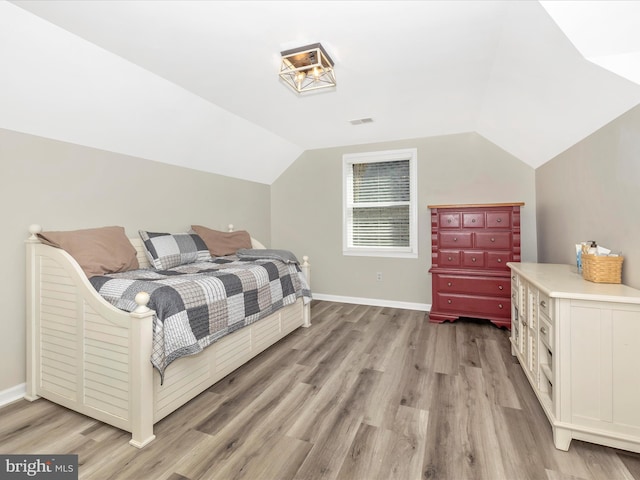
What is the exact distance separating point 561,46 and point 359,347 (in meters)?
2.58

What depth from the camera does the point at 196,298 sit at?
6.55 ft

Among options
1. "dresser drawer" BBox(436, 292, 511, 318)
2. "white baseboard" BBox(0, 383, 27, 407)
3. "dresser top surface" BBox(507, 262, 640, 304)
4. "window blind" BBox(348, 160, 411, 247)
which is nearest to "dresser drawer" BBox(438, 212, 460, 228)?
"window blind" BBox(348, 160, 411, 247)

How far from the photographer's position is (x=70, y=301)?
1934 mm

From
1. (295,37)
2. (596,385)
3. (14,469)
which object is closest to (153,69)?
(295,37)

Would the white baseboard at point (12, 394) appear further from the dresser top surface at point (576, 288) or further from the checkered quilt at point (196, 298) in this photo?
the dresser top surface at point (576, 288)

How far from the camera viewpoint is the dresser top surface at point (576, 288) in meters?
1.52

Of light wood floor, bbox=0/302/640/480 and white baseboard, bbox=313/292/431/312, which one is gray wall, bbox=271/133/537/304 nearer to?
white baseboard, bbox=313/292/431/312

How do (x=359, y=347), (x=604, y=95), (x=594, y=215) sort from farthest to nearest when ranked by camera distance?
(x=359, y=347) → (x=594, y=215) → (x=604, y=95)

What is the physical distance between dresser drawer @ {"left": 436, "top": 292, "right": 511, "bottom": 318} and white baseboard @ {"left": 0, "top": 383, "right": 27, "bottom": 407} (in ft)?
12.1

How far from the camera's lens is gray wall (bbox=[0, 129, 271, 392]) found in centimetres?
207

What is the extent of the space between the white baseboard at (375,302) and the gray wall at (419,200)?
1.6 inches

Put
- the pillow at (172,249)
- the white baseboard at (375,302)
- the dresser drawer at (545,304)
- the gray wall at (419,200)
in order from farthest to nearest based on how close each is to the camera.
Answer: the white baseboard at (375,302) → the gray wall at (419,200) → the pillow at (172,249) → the dresser drawer at (545,304)

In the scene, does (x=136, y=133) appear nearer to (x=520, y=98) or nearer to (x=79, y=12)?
(x=79, y=12)

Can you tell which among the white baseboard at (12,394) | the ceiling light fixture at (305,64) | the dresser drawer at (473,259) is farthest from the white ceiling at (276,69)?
the white baseboard at (12,394)
